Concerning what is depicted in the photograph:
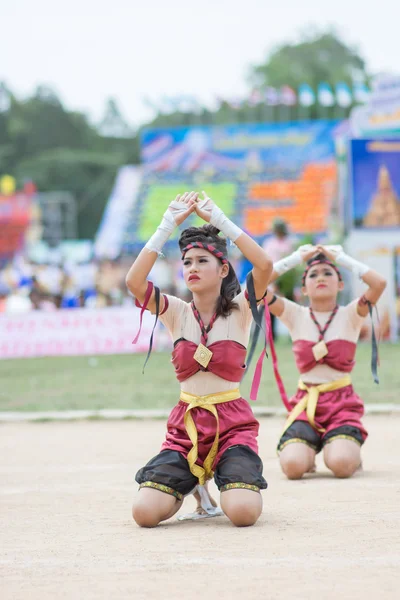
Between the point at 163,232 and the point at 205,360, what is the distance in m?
0.69

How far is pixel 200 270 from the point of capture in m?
5.54

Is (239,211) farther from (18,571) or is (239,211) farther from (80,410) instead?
(18,571)

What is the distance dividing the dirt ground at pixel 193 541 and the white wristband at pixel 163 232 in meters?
1.39

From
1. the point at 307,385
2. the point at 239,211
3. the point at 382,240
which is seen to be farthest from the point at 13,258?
the point at 307,385

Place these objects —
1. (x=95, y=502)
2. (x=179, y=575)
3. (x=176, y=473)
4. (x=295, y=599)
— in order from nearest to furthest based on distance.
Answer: (x=295, y=599) → (x=179, y=575) → (x=176, y=473) → (x=95, y=502)

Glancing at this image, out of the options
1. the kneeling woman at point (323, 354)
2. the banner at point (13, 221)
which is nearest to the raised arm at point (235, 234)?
the kneeling woman at point (323, 354)

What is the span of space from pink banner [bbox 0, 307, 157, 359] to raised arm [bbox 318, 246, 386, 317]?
11544 mm

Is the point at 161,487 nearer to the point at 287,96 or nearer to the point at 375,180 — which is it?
the point at 375,180

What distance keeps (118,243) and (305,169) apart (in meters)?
9.01

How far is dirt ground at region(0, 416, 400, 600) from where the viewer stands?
3.89 m

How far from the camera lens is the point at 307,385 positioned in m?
7.11

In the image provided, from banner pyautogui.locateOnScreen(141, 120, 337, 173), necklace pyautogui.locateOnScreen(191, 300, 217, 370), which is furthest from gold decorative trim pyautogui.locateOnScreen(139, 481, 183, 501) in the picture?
banner pyautogui.locateOnScreen(141, 120, 337, 173)

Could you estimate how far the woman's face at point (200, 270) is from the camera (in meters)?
5.54

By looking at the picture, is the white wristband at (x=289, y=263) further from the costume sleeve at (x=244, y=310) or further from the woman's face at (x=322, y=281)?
the costume sleeve at (x=244, y=310)
